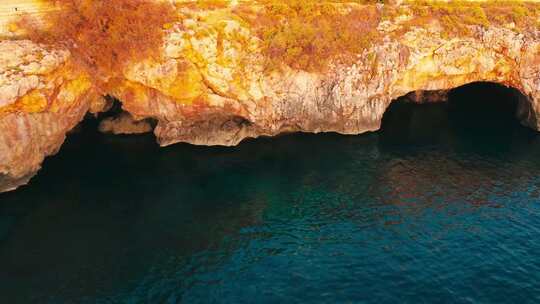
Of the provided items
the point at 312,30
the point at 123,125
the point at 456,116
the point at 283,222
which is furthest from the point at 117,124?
the point at 456,116

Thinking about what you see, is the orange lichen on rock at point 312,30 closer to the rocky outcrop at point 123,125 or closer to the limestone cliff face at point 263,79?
the limestone cliff face at point 263,79

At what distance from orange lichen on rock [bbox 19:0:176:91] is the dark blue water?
34.0 ft

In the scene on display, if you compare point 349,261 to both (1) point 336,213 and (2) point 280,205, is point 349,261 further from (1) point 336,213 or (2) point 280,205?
(2) point 280,205

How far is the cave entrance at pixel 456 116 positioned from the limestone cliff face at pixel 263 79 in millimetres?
2996

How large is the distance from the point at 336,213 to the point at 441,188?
11.0m

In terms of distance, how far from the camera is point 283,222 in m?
31.5

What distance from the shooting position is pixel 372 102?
4662 cm

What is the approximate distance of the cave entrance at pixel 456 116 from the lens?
4712 centimetres

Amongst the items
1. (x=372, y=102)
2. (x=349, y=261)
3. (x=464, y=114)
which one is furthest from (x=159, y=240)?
(x=464, y=114)

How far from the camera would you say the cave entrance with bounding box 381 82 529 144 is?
4712 cm

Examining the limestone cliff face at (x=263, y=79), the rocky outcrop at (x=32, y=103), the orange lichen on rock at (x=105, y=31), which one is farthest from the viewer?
the limestone cliff face at (x=263, y=79)

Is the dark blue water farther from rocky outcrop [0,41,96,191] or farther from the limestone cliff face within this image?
rocky outcrop [0,41,96,191]

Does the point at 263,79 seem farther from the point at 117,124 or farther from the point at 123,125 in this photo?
the point at 117,124

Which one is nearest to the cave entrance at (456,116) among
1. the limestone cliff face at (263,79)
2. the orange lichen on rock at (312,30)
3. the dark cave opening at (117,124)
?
the limestone cliff face at (263,79)
